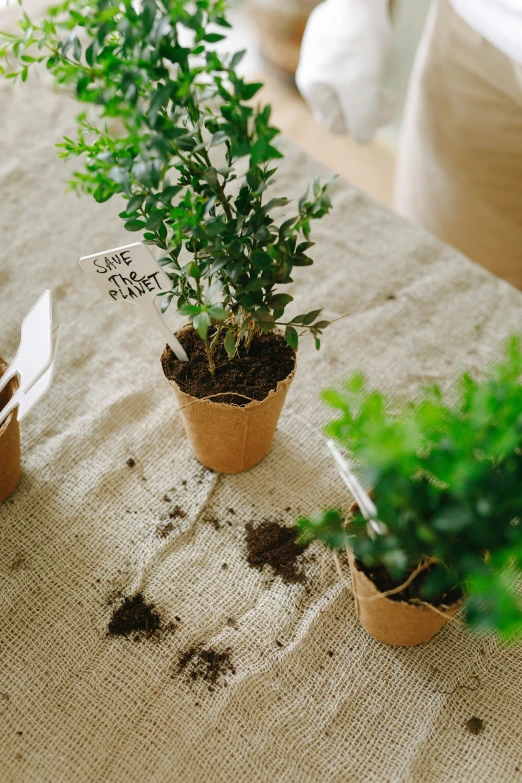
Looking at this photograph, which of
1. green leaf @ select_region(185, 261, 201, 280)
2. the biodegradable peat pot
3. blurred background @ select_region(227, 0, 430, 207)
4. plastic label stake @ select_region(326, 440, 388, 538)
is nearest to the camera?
plastic label stake @ select_region(326, 440, 388, 538)

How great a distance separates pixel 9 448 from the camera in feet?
3.14

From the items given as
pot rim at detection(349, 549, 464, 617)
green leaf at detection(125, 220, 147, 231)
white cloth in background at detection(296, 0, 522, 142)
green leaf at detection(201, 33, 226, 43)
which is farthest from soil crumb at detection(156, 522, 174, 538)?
white cloth in background at detection(296, 0, 522, 142)

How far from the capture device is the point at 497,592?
1.93 ft

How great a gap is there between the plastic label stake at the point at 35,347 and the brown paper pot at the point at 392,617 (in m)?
0.50

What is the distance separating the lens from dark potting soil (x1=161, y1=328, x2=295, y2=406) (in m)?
0.96

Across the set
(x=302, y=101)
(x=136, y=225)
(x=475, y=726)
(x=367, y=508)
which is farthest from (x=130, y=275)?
(x=302, y=101)

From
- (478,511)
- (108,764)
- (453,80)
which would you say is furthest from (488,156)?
(108,764)

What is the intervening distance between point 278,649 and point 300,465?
320mm

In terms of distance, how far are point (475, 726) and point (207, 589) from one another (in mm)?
415

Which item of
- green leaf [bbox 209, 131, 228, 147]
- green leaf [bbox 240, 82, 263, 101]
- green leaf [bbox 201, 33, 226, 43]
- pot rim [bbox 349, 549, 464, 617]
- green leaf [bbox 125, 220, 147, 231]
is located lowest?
pot rim [bbox 349, 549, 464, 617]

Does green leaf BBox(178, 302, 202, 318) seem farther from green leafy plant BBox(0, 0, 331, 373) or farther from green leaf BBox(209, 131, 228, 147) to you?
green leaf BBox(209, 131, 228, 147)

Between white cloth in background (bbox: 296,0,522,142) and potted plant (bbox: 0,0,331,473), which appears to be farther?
white cloth in background (bbox: 296,0,522,142)

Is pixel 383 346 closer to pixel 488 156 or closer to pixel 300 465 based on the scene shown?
pixel 300 465

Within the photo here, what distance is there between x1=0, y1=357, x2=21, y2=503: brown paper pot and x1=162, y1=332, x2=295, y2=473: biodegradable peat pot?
0.78 ft
